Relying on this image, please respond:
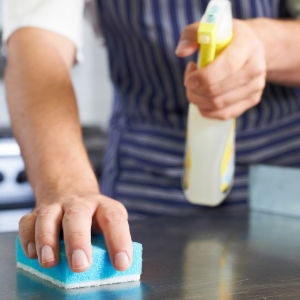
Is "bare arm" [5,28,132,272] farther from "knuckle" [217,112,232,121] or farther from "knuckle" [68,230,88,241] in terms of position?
"knuckle" [217,112,232,121]

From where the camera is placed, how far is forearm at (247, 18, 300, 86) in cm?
99

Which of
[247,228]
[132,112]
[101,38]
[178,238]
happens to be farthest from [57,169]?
[101,38]

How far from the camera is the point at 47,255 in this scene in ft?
2.10

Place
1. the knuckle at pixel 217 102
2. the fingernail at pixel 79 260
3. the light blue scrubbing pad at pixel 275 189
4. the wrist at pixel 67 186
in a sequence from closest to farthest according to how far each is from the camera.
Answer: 1. the fingernail at pixel 79 260
2. the wrist at pixel 67 186
3. the knuckle at pixel 217 102
4. the light blue scrubbing pad at pixel 275 189

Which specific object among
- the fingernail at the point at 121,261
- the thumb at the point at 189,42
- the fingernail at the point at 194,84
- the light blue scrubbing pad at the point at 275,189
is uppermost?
the thumb at the point at 189,42

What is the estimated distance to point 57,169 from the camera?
2.77 feet

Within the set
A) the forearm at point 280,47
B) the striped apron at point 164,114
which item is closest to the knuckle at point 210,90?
the forearm at point 280,47

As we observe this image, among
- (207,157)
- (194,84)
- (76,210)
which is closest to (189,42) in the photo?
(194,84)

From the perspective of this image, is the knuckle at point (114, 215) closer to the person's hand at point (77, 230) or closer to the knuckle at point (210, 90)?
the person's hand at point (77, 230)

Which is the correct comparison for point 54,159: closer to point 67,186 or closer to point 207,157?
point 67,186

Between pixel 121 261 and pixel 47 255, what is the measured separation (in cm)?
7

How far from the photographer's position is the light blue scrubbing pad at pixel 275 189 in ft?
3.32

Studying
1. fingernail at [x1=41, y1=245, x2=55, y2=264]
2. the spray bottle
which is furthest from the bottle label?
fingernail at [x1=41, y1=245, x2=55, y2=264]

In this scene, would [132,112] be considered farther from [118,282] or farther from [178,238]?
[118,282]
